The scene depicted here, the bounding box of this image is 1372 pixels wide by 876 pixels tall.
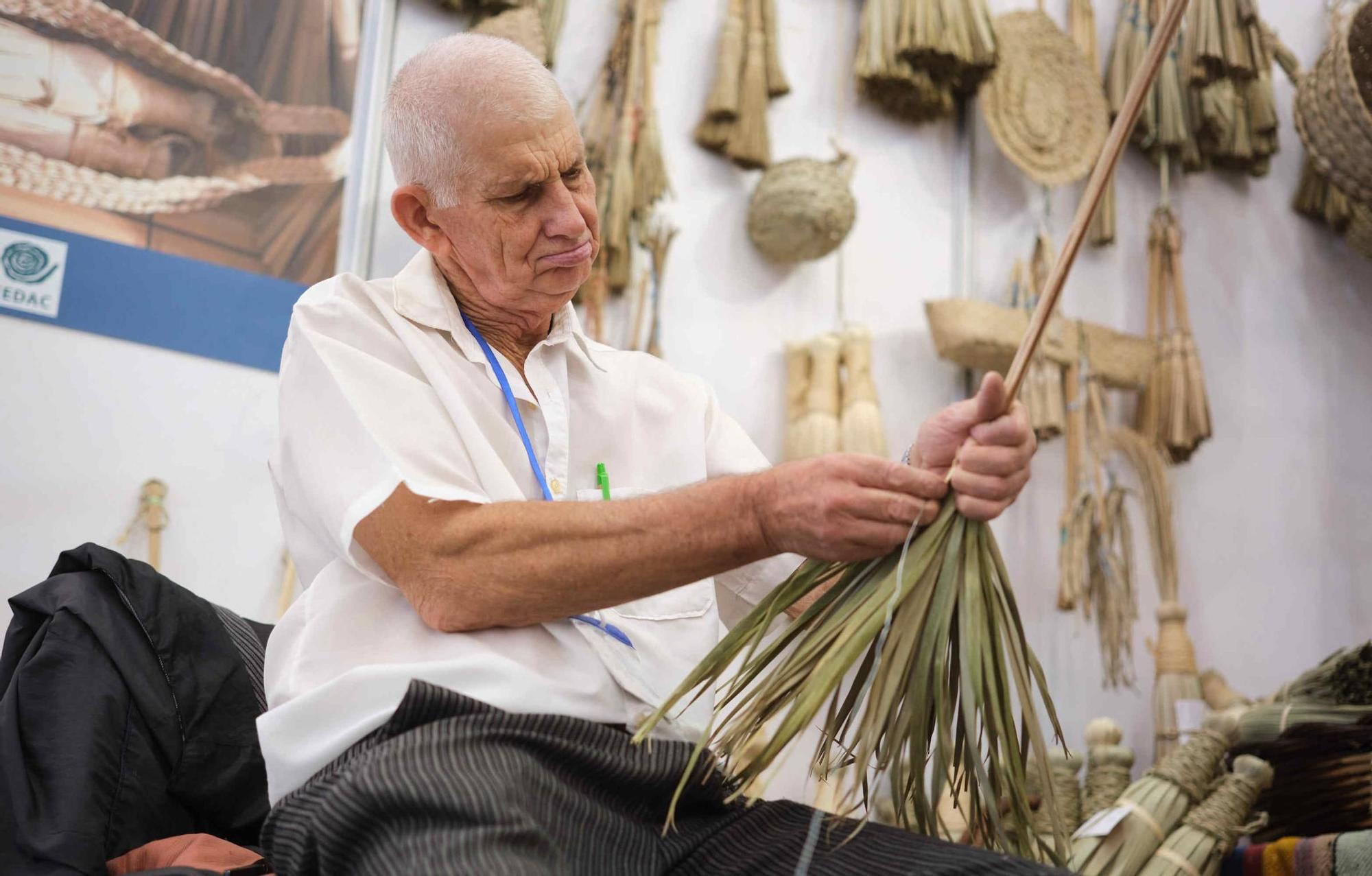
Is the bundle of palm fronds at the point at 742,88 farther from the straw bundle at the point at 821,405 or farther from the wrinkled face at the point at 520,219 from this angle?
the wrinkled face at the point at 520,219

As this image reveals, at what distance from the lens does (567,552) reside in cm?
126

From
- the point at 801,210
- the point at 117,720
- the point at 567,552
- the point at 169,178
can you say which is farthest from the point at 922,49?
the point at 117,720

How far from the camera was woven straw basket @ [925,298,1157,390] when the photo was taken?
3.50 m

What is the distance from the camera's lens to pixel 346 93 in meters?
2.93

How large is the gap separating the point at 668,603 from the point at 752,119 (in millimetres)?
2217

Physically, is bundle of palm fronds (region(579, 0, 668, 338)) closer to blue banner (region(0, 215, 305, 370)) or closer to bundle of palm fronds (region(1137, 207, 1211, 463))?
blue banner (region(0, 215, 305, 370))

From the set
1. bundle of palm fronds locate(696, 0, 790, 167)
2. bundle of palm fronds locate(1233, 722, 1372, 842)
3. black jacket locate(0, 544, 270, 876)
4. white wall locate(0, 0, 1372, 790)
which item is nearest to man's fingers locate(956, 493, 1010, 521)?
black jacket locate(0, 544, 270, 876)

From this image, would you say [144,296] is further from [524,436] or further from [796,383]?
[796,383]

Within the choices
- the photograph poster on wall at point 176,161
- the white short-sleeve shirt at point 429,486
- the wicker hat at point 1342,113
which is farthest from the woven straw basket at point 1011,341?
the white short-sleeve shirt at point 429,486

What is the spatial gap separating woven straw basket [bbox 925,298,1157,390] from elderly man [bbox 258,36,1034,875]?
6.91 feet

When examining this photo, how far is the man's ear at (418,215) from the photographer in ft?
5.31

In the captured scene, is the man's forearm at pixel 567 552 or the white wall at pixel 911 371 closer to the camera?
the man's forearm at pixel 567 552

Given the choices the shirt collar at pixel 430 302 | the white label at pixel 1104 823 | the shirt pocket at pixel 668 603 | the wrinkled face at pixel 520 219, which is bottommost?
the white label at pixel 1104 823

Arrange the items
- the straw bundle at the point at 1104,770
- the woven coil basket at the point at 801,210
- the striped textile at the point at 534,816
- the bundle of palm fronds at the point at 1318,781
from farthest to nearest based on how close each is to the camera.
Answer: the woven coil basket at the point at 801,210 < the straw bundle at the point at 1104,770 < the bundle of palm fronds at the point at 1318,781 < the striped textile at the point at 534,816
